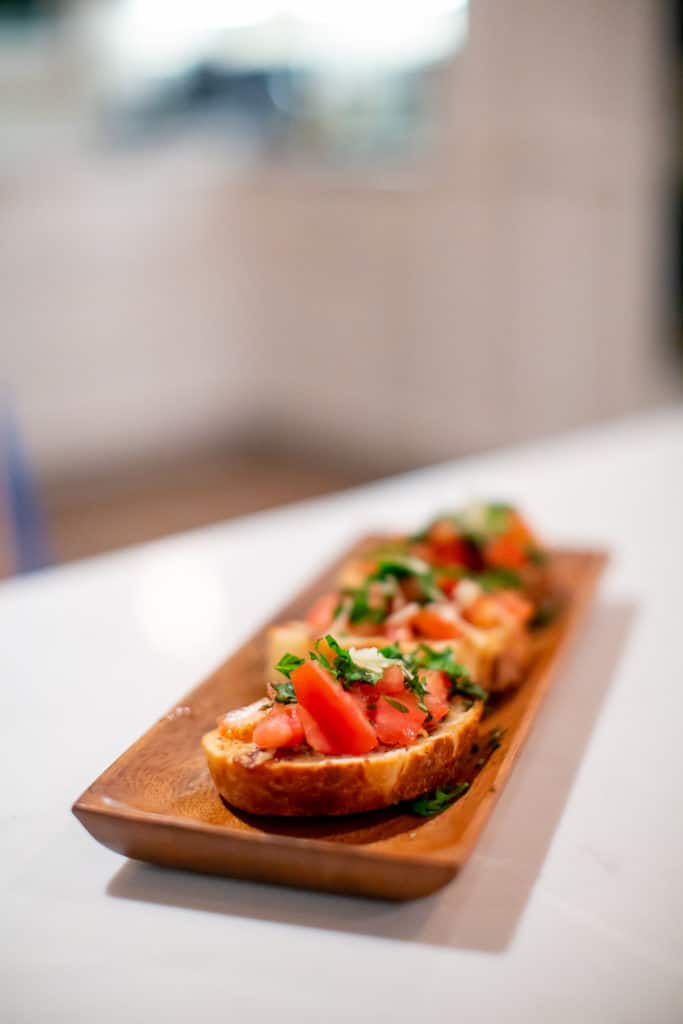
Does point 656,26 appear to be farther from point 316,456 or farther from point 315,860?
point 315,860

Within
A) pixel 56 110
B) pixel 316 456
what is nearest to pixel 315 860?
pixel 316 456

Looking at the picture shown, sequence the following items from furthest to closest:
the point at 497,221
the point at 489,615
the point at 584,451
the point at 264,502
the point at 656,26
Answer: the point at 264,502 → the point at 497,221 → the point at 656,26 → the point at 584,451 → the point at 489,615

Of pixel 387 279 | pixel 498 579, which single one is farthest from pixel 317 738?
pixel 387 279

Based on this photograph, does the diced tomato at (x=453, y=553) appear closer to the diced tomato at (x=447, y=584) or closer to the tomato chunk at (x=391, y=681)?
the diced tomato at (x=447, y=584)

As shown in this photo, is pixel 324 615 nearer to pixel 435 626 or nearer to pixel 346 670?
pixel 435 626

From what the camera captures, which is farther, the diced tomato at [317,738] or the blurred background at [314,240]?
the blurred background at [314,240]

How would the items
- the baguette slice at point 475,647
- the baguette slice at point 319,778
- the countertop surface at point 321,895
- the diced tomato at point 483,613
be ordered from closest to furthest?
the countertop surface at point 321,895 < the baguette slice at point 319,778 < the baguette slice at point 475,647 < the diced tomato at point 483,613

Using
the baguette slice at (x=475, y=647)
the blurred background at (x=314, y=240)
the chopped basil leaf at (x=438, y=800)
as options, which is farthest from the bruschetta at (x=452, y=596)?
the blurred background at (x=314, y=240)
